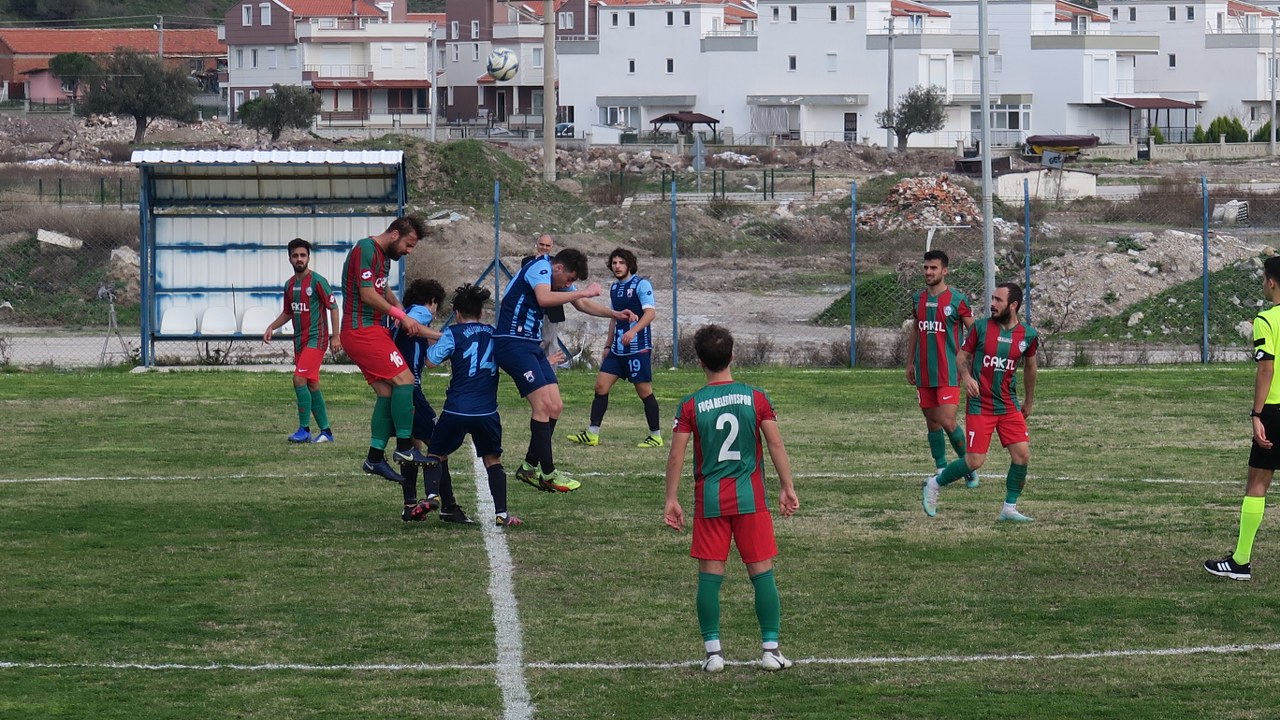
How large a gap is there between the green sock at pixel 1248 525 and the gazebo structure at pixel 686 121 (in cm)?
8361

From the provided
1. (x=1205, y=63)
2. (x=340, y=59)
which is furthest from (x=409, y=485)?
(x=1205, y=63)

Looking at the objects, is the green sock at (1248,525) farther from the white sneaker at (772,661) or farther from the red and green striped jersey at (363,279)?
the red and green striped jersey at (363,279)

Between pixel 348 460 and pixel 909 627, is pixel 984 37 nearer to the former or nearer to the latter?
pixel 348 460

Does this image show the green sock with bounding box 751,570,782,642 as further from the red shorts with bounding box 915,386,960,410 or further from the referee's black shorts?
the red shorts with bounding box 915,386,960,410

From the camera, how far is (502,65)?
108250mm

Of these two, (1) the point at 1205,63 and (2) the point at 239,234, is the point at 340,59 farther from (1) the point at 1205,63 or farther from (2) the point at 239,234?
(2) the point at 239,234

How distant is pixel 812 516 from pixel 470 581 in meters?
3.17

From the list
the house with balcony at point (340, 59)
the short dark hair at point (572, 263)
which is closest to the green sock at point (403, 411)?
the short dark hair at point (572, 263)

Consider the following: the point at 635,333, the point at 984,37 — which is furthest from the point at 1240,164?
the point at 635,333

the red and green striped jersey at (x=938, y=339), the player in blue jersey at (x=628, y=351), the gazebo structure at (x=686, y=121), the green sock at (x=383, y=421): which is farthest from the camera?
the gazebo structure at (x=686, y=121)

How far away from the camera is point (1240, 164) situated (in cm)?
8069

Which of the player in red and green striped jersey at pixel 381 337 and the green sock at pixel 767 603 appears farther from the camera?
the player in red and green striped jersey at pixel 381 337

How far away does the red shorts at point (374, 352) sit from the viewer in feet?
39.5

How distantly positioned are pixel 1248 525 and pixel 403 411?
18.9ft
